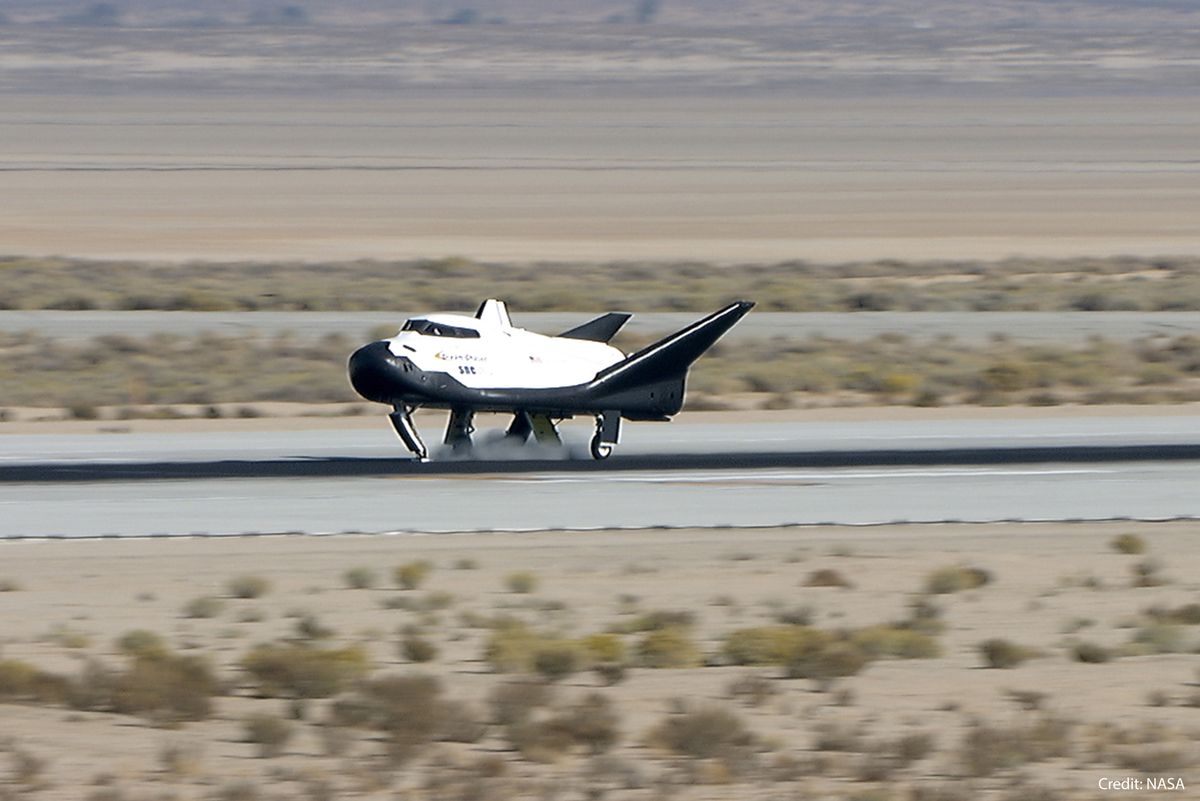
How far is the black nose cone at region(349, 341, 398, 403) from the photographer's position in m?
23.7

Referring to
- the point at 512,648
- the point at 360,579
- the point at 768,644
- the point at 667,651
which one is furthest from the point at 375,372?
the point at 768,644

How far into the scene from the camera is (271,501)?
23.2 meters

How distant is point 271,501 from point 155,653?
28.3ft

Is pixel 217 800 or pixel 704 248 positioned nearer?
pixel 217 800

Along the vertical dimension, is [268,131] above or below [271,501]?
above

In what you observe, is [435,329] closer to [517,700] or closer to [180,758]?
[517,700]

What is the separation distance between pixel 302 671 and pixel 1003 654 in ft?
16.5

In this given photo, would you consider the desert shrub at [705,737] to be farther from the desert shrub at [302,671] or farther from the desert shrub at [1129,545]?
the desert shrub at [1129,545]

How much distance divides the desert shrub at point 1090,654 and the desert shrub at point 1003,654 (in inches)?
12.5

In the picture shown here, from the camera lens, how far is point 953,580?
1827 cm

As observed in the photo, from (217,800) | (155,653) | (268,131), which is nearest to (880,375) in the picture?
(155,653)

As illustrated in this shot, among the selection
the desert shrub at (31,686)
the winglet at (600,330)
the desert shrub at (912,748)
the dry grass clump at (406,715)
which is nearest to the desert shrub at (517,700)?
the dry grass clump at (406,715)

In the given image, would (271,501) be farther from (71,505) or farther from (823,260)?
(823,260)

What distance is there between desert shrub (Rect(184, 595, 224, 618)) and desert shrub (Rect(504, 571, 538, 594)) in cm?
252
